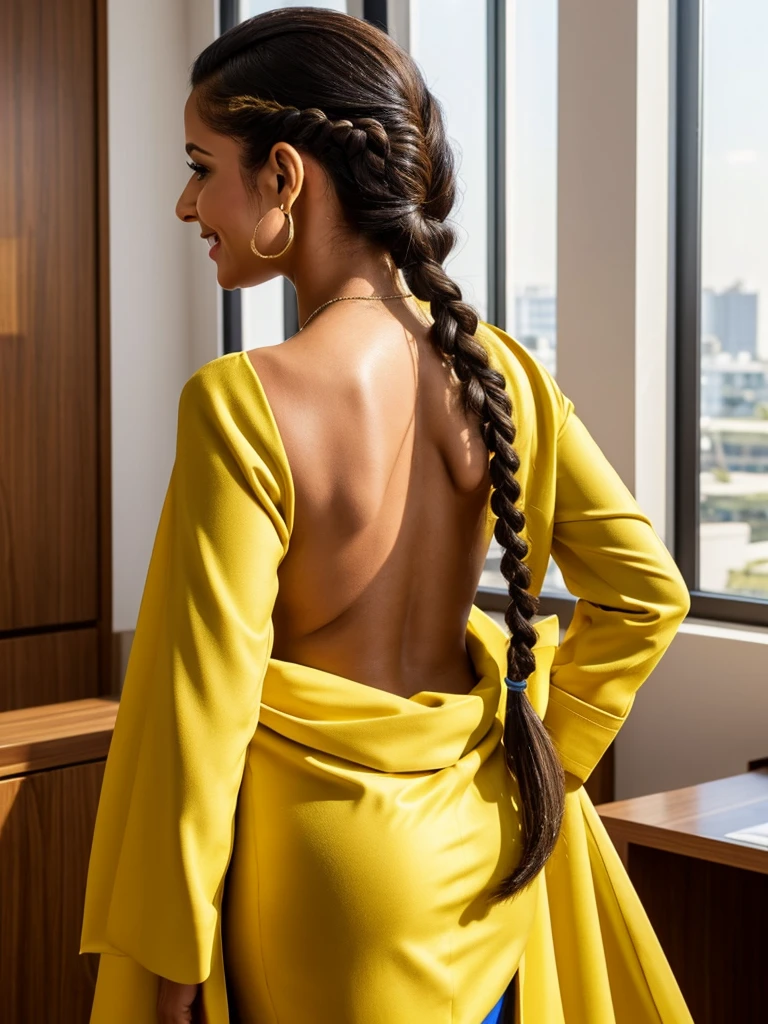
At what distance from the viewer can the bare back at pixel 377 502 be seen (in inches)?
41.4

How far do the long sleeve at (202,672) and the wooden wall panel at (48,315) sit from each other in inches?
81.3

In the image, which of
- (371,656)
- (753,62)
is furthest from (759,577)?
(371,656)

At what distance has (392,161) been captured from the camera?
1.11 metres

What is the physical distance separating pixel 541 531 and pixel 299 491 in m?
0.30

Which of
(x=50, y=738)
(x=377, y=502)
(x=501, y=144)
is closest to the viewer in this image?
(x=377, y=502)

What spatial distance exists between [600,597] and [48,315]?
2127 mm

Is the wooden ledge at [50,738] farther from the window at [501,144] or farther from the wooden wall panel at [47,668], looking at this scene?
the window at [501,144]

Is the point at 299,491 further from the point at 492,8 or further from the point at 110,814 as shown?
the point at 492,8

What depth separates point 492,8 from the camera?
10.2 feet

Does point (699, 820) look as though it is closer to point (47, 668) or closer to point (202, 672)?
point (202, 672)

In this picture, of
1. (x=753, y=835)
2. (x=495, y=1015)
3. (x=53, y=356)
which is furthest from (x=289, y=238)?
(x=53, y=356)

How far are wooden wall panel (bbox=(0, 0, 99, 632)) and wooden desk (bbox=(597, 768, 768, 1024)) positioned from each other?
1.60 metres

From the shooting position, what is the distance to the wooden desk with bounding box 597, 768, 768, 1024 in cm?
189

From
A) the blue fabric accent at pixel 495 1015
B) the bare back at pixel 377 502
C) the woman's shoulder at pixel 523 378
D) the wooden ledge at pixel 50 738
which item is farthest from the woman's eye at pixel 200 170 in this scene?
the wooden ledge at pixel 50 738
